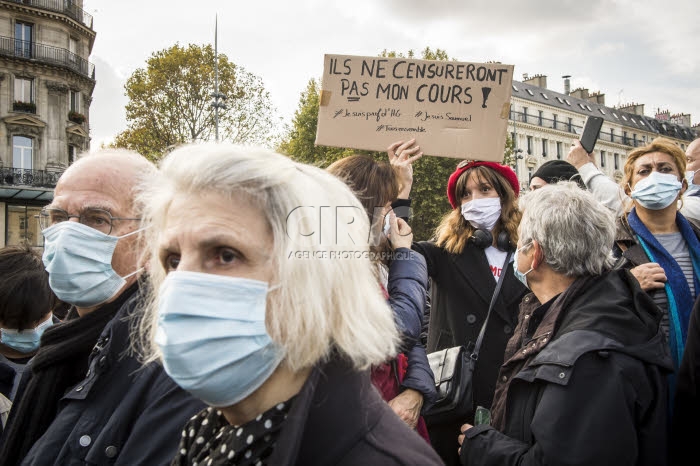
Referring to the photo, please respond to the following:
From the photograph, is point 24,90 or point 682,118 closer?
point 24,90

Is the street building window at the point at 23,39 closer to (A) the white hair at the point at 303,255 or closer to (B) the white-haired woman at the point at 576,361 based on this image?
(B) the white-haired woman at the point at 576,361

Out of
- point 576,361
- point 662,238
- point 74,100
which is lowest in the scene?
point 576,361

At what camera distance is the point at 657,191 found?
3428 mm

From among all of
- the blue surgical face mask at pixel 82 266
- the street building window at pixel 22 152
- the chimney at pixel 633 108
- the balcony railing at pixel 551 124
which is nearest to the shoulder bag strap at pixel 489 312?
the blue surgical face mask at pixel 82 266

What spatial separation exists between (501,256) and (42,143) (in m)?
34.1

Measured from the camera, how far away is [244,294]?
1.33 m

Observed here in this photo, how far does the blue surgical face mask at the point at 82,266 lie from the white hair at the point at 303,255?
3.65 ft

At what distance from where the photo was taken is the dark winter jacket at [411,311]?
2.47 metres

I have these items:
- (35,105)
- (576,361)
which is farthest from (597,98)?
(576,361)

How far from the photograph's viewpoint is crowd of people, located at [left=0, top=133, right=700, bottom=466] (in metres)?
1.31

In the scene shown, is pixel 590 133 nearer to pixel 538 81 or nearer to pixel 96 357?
pixel 96 357

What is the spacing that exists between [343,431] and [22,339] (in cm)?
280

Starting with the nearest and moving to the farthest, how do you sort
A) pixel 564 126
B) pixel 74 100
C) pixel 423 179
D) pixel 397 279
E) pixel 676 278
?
pixel 397 279 → pixel 676 278 → pixel 423 179 → pixel 74 100 → pixel 564 126

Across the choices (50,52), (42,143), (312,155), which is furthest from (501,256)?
(50,52)
